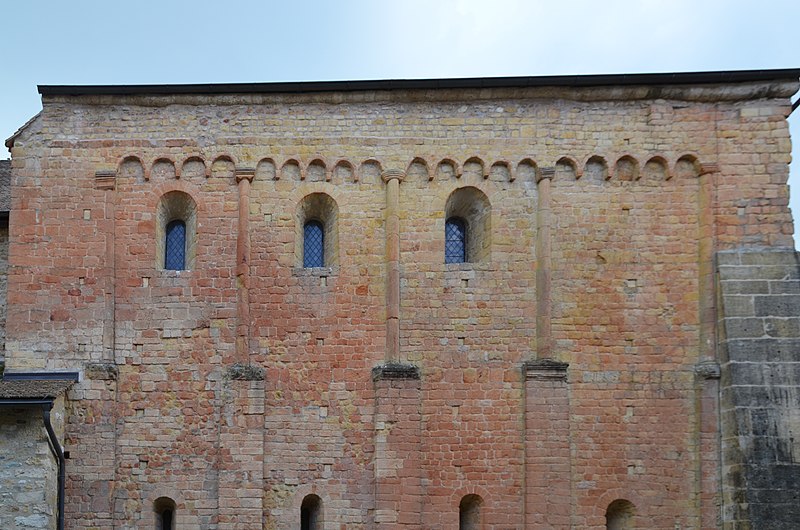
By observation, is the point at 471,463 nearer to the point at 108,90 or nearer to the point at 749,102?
the point at 749,102

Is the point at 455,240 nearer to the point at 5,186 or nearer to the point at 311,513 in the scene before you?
the point at 311,513

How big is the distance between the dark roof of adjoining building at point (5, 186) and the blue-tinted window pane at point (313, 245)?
4.93 m

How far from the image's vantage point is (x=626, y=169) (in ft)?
39.3

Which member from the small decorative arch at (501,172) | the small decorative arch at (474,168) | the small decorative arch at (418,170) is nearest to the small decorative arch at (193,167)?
the small decorative arch at (418,170)

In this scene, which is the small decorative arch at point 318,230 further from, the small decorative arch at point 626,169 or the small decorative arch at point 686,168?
the small decorative arch at point 686,168

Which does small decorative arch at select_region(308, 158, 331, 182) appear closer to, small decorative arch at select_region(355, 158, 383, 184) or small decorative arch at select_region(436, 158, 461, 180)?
small decorative arch at select_region(355, 158, 383, 184)

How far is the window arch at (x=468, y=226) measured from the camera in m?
12.0

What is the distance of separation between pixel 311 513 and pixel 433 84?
21.1ft

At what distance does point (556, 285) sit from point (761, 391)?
3.07 meters

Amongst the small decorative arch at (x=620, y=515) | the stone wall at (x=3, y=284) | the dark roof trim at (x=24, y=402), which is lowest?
the small decorative arch at (x=620, y=515)

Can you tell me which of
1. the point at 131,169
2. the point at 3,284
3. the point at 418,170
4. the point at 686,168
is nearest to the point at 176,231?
the point at 131,169

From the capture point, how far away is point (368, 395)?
11375mm

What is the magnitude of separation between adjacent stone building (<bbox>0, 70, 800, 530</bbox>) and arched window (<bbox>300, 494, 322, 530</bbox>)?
0.03 metres

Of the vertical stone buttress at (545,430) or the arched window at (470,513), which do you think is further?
the arched window at (470,513)
